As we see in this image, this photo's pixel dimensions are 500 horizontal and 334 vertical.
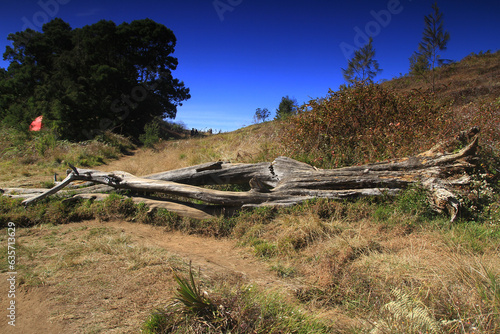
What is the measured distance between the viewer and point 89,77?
62.2 feet

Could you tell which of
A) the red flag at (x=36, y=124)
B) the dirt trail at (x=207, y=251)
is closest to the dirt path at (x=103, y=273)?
the dirt trail at (x=207, y=251)

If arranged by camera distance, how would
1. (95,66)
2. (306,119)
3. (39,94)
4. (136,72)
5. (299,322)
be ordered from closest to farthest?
(299,322) < (306,119) < (39,94) < (95,66) < (136,72)

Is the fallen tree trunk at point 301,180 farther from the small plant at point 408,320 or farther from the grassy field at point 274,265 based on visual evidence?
the small plant at point 408,320

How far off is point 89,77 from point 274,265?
20.7 m

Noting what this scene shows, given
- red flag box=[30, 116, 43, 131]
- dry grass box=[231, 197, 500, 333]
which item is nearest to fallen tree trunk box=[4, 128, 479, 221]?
dry grass box=[231, 197, 500, 333]

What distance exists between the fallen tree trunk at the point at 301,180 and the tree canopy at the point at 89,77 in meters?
12.9

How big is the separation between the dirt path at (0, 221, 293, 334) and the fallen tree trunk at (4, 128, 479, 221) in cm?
89

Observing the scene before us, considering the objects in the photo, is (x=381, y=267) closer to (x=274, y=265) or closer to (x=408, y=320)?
(x=408, y=320)

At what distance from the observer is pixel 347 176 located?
4.98 meters

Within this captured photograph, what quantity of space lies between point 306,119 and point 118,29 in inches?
848

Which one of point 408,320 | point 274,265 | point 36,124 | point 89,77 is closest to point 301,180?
point 274,265

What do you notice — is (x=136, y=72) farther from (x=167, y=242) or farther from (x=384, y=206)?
(x=384, y=206)

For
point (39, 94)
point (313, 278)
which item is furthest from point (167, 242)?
point (39, 94)

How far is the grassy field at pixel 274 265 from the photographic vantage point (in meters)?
2.19
